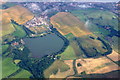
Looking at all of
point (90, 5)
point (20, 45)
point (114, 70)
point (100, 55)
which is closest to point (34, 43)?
point (20, 45)

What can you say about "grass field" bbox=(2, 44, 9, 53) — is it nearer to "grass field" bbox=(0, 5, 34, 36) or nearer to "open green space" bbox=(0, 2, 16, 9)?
"grass field" bbox=(0, 5, 34, 36)

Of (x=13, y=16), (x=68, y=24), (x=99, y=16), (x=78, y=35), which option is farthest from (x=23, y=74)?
(x=99, y=16)

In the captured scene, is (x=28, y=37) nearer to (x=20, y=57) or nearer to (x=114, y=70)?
(x=20, y=57)

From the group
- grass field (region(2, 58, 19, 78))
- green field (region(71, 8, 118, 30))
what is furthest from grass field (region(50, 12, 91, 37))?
grass field (region(2, 58, 19, 78))

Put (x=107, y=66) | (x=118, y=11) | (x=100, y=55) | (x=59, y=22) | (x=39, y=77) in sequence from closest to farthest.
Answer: (x=39, y=77)
(x=107, y=66)
(x=100, y=55)
(x=59, y=22)
(x=118, y=11)

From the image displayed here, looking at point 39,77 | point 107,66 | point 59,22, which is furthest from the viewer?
point 59,22

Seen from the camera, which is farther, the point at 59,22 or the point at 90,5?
the point at 90,5

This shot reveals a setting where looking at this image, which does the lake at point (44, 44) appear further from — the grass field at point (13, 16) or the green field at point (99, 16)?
the green field at point (99, 16)
